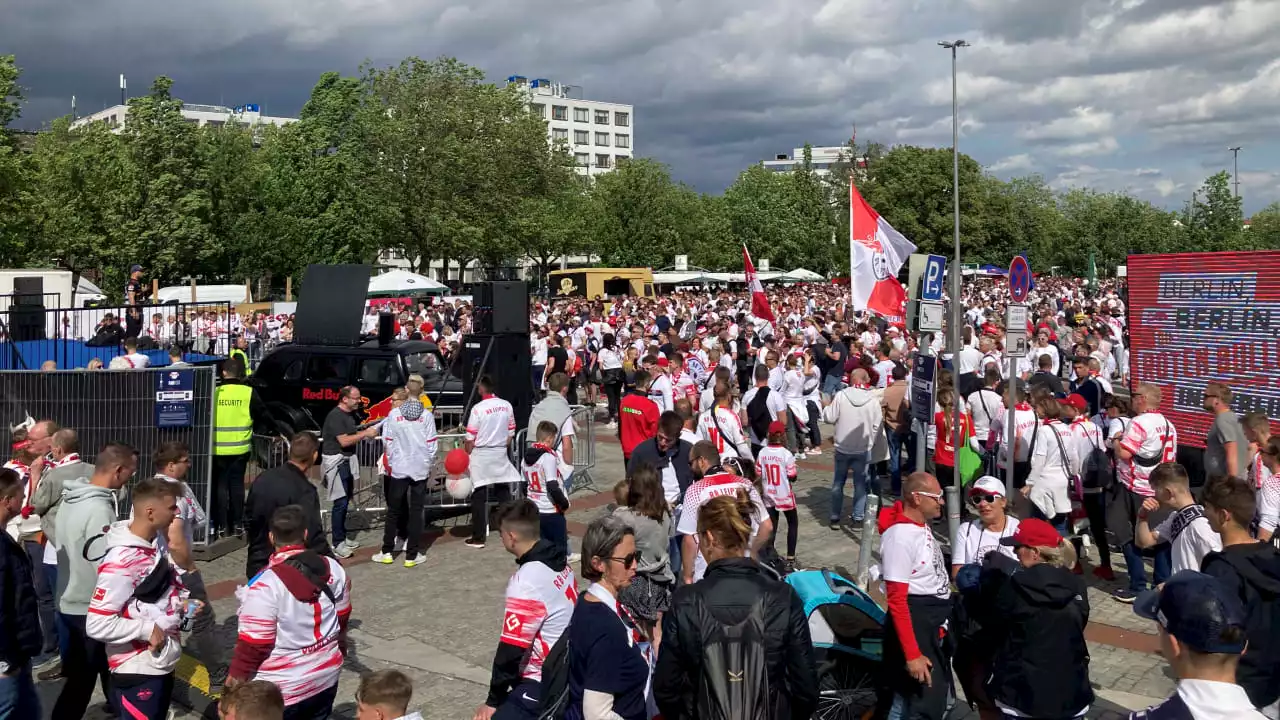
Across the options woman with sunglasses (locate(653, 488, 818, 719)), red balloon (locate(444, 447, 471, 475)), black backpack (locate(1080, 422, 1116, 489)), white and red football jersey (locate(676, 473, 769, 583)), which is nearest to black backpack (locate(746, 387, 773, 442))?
red balloon (locate(444, 447, 471, 475))

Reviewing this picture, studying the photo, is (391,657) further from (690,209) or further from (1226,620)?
(690,209)

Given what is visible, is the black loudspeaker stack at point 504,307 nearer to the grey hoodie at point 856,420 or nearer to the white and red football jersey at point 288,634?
the grey hoodie at point 856,420

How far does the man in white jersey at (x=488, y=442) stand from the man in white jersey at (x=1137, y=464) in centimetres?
581

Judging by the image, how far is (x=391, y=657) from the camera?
7.70 meters

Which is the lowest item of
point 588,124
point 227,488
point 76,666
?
point 76,666

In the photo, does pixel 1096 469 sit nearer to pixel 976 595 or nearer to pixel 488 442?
pixel 976 595

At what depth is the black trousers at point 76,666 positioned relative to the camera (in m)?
5.70

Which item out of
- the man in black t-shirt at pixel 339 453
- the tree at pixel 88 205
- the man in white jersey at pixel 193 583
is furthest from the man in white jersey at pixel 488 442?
the tree at pixel 88 205

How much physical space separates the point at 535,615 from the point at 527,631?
0.08 metres

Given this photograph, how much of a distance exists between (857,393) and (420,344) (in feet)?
26.0

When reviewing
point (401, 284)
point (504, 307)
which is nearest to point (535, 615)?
point (504, 307)

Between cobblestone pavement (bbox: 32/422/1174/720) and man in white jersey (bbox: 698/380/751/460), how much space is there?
1.52m

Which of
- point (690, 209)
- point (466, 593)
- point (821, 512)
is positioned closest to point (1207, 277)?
point (821, 512)

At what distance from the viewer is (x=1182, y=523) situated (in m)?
5.84
